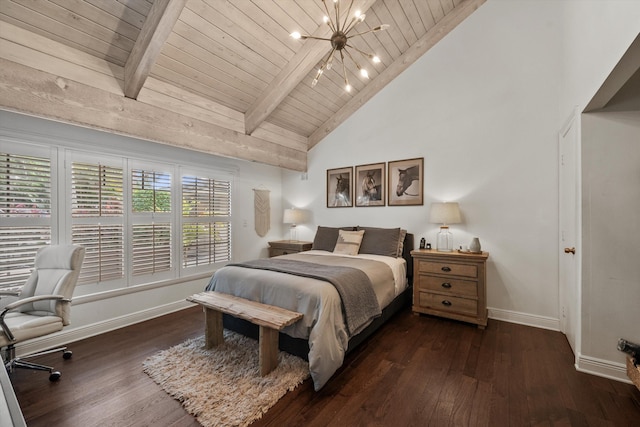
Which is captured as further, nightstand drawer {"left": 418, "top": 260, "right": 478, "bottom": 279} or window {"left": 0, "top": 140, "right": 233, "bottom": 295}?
nightstand drawer {"left": 418, "top": 260, "right": 478, "bottom": 279}

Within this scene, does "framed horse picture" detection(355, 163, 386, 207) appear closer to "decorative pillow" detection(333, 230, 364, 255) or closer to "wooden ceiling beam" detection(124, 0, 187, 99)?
"decorative pillow" detection(333, 230, 364, 255)

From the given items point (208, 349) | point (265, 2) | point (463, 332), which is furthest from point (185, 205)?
point (463, 332)

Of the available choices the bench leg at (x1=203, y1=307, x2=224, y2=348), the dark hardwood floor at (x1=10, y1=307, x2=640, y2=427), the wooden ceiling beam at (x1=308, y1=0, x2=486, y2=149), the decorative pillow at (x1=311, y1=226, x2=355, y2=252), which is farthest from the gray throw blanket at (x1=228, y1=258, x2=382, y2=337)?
the wooden ceiling beam at (x1=308, y1=0, x2=486, y2=149)

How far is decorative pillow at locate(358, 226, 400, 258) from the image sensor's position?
12.0 feet

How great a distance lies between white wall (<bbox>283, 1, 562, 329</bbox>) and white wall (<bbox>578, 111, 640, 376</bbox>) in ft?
3.27

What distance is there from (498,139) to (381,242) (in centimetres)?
191

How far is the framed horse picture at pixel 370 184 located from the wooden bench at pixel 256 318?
2.52 m

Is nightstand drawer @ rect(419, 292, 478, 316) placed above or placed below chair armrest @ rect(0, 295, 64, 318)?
below

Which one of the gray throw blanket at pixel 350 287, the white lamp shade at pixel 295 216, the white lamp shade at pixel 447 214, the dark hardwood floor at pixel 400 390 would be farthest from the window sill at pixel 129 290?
the white lamp shade at pixel 447 214

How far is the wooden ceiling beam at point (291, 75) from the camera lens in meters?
3.10

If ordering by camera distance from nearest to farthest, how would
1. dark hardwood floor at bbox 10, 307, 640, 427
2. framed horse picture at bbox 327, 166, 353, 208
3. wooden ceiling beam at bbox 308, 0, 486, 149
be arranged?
dark hardwood floor at bbox 10, 307, 640, 427 < wooden ceiling beam at bbox 308, 0, 486, 149 < framed horse picture at bbox 327, 166, 353, 208

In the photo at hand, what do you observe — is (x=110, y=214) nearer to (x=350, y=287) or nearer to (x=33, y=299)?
(x=33, y=299)

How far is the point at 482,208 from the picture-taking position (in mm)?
3383

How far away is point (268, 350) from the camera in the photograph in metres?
2.14
